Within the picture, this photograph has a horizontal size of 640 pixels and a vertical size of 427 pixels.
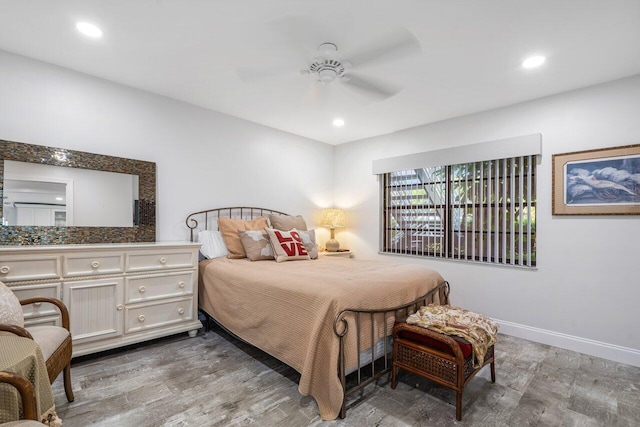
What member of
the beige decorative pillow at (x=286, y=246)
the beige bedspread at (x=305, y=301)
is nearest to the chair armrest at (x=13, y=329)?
the beige bedspread at (x=305, y=301)

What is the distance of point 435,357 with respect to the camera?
6.49ft

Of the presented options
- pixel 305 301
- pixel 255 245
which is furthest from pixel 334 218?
pixel 305 301

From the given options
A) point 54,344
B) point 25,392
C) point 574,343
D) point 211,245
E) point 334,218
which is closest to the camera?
point 25,392

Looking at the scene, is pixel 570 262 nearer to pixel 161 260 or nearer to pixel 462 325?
pixel 462 325

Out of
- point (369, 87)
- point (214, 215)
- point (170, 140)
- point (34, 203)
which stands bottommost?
point (214, 215)

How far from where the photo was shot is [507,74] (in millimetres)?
2729

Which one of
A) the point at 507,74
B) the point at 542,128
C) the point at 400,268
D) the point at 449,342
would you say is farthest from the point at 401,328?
the point at 542,128

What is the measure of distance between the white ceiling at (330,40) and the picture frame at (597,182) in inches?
26.8

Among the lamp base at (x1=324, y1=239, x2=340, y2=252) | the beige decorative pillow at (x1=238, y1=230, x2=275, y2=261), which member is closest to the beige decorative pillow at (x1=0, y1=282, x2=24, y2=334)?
the beige decorative pillow at (x1=238, y1=230, x2=275, y2=261)

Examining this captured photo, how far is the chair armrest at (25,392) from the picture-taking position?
94 centimetres

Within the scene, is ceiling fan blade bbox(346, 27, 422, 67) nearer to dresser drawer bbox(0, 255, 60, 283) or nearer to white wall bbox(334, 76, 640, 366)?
white wall bbox(334, 76, 640, 366)

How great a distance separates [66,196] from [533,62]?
162 inches

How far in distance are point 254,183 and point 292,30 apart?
2342 millimetres

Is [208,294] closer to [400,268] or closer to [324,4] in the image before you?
[400,268]
